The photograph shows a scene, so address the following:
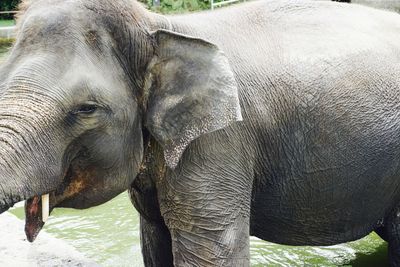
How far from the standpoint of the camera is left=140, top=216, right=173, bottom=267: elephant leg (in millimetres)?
3561

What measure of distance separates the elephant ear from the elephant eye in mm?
289

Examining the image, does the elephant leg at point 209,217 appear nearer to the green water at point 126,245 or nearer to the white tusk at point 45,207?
the white tusk at point 45,207

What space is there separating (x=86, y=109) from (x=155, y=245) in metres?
1.28

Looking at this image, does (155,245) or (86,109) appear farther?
(155,245)

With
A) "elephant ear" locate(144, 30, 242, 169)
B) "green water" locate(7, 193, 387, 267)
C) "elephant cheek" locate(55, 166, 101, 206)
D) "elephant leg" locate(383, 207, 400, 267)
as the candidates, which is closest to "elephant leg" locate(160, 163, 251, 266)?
"elephant ear" locate(144, 30, 242, 169)

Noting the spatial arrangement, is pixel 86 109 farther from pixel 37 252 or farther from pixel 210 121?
pixel 37 252

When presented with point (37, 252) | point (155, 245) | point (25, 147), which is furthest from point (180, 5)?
point (25, 147)

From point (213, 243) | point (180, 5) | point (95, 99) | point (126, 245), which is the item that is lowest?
point (180, 5)

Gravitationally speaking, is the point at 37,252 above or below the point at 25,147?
below

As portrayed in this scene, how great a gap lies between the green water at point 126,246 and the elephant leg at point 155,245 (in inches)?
51.7

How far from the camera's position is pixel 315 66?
3.14 meters

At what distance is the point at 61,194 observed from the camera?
2648 millimetres

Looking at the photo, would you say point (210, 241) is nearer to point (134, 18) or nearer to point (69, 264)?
point (134, 18)

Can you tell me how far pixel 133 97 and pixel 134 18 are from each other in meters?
0.31
